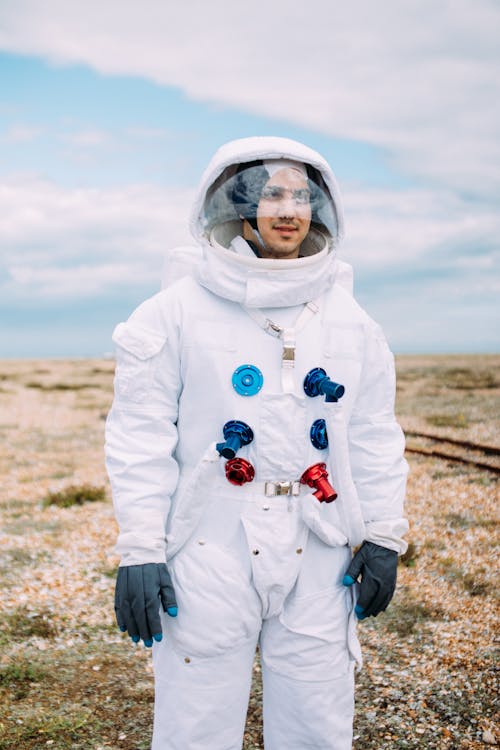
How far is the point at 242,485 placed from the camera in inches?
110

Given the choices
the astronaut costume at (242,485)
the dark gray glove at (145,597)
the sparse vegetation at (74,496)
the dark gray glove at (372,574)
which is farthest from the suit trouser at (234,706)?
the sparse vegetation at (74,496)

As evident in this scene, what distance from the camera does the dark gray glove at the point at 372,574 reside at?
118 inches

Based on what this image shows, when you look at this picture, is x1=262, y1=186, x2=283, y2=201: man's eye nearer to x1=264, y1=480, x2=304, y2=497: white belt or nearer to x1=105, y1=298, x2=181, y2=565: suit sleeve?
x1=105, y1=298, x2=181, y2=565: suit sleeve

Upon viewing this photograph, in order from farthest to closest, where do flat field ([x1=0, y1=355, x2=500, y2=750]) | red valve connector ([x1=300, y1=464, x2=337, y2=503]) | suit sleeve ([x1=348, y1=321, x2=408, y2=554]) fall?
flat field ([x1=0, y1=355, x2=500, y2=750]), suit sleeve ([x1=348, y1=321, x2=408, y2=554]), red valve connector ([x1=300, y1=464, x2=337, y2=503])

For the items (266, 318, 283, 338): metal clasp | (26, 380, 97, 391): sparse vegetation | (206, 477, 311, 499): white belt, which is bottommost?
(26, 380, 97, 391): sparse vegetation

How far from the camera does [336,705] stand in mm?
2910

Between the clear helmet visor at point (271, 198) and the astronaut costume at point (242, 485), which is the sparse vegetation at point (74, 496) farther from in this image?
the clear helmet visor at point (271, 198)

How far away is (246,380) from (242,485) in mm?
427

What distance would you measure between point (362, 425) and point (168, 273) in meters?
1.15

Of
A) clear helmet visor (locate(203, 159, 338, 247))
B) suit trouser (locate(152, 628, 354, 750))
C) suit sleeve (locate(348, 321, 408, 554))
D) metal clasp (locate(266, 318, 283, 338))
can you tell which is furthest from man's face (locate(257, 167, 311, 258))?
suit trouser (locate(152, 628, 354, 750))

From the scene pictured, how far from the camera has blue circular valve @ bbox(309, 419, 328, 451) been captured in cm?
A: 286

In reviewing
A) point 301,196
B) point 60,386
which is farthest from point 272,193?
point 60,386

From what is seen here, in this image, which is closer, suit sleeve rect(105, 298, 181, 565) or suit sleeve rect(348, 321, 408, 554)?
suit sleeve rect(105, 298, 181, 565)

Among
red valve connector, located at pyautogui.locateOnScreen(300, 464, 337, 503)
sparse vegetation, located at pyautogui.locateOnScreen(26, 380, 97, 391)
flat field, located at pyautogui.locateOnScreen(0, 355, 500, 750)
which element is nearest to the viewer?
red valve connector, located at pyautogui.locateOnScreen(300, 464, 337, 503)
